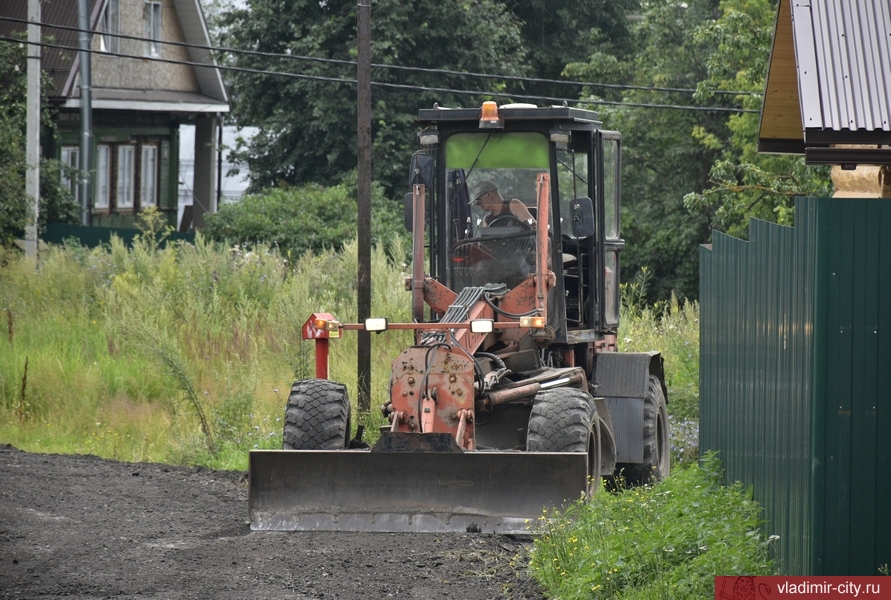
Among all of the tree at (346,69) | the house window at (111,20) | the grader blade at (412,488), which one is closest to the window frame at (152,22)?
the house window at (111,20)

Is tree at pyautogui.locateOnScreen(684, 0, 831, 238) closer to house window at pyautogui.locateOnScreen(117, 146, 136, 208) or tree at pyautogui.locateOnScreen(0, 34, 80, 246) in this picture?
tree at pyautogui.locateOnScreen(0, 34, 80, 246)

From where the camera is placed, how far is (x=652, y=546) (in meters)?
6.75

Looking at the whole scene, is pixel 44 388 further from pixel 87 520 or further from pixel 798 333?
pixel 798 333

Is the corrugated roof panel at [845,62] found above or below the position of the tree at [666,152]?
below

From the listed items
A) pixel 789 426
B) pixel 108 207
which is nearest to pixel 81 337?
pixel 789 426

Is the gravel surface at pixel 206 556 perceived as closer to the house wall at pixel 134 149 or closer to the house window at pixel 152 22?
the house wall at pixel 134 149

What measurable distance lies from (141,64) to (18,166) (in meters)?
11.1

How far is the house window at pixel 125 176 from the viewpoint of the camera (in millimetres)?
32562

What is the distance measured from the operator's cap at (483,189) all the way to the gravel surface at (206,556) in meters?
3.10

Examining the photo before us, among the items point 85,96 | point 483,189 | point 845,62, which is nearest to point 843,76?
point 845,62

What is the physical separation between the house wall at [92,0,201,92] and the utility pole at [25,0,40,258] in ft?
27.3

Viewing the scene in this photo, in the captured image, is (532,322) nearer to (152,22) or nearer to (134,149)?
(134,149)

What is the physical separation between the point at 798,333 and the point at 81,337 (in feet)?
42.3

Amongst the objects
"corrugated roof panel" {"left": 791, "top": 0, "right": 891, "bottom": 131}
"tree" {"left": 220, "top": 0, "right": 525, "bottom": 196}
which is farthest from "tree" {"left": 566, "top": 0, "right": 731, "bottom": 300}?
"corrugated roof panel" {"left": 791, "top": 0, "right": 891, "bottom": 131}
